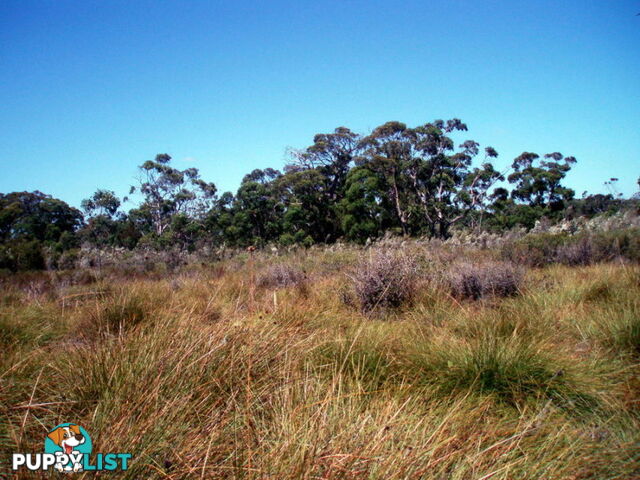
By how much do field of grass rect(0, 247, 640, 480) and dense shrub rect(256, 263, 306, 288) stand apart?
142 inches

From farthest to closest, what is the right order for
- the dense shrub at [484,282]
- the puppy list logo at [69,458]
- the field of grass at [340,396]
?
the dense shrub at [484,282] → the field of grass at [340,396] → the puppy list logo at [69,458]

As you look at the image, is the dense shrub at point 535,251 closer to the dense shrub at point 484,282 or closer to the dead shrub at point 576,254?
the dead shrub at point 576,254

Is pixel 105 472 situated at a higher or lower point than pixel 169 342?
lower

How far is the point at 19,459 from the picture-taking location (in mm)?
1324

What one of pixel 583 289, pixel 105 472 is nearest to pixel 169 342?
pixel 105 472

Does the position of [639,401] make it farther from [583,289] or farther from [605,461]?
[583,289]

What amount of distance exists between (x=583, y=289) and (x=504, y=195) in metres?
31.1

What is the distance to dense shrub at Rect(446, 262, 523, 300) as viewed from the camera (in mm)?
5234

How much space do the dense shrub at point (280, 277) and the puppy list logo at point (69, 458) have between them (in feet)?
19.7

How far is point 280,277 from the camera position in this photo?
26.7ft

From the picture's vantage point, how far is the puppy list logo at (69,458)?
1268 mm

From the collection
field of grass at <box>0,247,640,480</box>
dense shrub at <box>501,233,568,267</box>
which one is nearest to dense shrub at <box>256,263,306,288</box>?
field of grass at <box>0,247,640,480</box>

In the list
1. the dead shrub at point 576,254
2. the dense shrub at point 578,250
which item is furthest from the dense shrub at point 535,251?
the dead shrub at point 576,254

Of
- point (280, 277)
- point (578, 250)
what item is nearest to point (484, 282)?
point (280, 277)
